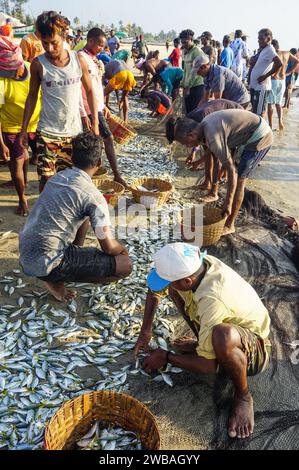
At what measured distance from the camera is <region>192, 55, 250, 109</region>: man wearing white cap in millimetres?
6152

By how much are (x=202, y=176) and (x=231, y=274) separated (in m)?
4.72

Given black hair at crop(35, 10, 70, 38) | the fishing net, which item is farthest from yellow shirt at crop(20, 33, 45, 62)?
the fishing net

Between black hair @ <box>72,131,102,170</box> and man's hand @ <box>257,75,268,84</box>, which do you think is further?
man's hand @ <box>257,75,268,84</box>

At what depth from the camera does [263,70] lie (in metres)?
8.08

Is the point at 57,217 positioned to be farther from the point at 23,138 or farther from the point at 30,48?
the point at 30,48

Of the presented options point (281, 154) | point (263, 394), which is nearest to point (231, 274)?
point (263, 394)

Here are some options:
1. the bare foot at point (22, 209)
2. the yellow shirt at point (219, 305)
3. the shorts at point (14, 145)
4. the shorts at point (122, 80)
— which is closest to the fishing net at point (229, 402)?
the yellow shirt at point (219, 305)

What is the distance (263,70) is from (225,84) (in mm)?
2235

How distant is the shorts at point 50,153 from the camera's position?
4.27 metres

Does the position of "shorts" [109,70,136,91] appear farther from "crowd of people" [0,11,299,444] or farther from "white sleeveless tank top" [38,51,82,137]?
"white sleeveless tank top" [38,51,82,137]

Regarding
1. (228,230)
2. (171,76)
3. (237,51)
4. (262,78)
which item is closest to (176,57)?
(237,51)

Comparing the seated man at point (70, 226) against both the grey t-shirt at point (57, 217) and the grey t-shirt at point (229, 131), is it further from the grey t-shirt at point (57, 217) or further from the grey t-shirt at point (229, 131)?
the grey t-shirt at point (229, 131)

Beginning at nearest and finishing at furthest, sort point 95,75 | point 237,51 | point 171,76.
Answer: point 95,75, point 171,76, point 237,51

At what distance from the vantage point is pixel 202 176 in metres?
7.15
